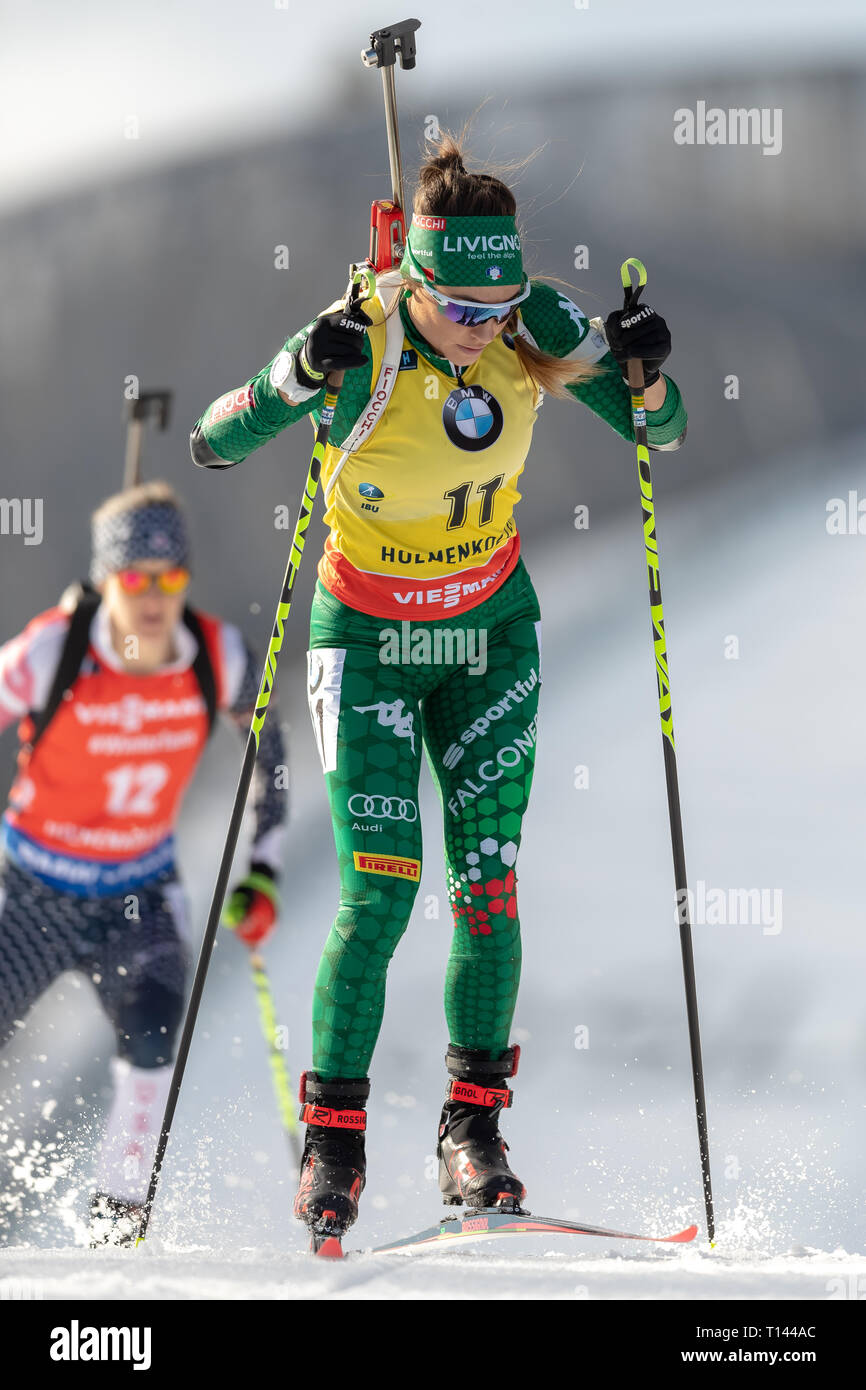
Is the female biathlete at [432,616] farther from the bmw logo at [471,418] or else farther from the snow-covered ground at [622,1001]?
the snow-covered ground at [622,1001]

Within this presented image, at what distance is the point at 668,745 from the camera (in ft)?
11.9

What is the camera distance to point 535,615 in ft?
11.7

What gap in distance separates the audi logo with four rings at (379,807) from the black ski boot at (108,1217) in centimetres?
166

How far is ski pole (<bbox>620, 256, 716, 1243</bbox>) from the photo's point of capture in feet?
11.4

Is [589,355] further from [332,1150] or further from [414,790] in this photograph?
[332,1150]

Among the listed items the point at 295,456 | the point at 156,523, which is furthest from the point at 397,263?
the point at 295,456

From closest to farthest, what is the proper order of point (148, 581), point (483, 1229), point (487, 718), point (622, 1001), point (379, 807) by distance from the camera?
point (483, 1229), point (379, 807), point (487, 718), point (148, 581), point (622, 1001)

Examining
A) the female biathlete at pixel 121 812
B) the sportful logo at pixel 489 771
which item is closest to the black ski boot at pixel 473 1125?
the sportful logo at pixel 489 771

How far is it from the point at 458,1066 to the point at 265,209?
837 cm

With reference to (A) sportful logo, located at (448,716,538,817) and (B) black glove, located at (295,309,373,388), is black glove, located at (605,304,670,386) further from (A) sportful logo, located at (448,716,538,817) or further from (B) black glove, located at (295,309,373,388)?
(A) sportful logo, located at (448,716,538,817)

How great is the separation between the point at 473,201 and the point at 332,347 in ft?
1.56

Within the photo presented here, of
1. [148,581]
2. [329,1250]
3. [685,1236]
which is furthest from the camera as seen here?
[148,581]

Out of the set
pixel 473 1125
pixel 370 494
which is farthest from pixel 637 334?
pixel 473 1125

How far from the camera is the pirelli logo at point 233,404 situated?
10.9 ft
